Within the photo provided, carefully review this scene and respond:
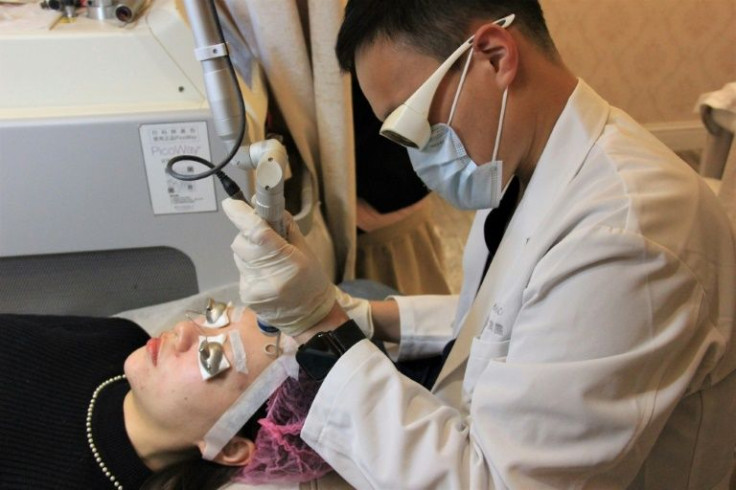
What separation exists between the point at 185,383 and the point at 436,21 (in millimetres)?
752

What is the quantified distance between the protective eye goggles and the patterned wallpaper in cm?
256

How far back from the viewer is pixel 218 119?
1.04 m

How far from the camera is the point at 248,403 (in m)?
1.11

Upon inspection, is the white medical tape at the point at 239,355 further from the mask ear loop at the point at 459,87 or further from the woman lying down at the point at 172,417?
the mask ear loop at the point at 459,87

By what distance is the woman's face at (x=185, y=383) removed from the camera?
110cm

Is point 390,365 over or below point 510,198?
below

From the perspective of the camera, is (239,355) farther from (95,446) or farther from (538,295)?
(538,295)

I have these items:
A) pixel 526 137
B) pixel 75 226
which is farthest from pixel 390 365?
pixel 75 226

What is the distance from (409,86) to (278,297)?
38 cm

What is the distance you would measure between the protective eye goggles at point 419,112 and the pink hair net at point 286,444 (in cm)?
46

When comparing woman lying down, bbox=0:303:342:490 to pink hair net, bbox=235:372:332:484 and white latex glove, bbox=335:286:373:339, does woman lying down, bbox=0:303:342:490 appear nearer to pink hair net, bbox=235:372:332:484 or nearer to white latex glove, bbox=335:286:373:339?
pink hair net, bbox=235:372:332:484

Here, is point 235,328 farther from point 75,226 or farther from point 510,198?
point 510,198

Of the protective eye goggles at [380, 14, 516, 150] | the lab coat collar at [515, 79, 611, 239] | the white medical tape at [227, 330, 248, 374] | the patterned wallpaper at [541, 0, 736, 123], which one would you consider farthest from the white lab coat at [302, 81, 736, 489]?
the patterned wallpaper at [541, 0, 736, 123]

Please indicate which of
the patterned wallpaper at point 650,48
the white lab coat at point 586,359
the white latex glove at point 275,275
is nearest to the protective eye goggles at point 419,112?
the white lab coat at point 586,359
